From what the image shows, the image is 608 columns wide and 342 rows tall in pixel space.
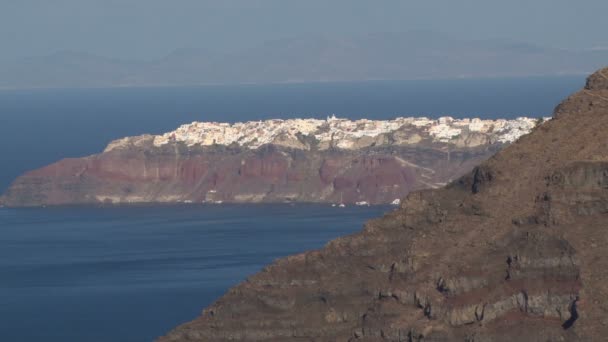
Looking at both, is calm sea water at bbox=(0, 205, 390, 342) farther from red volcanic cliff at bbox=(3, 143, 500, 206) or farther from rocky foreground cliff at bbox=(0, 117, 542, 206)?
rocky foreground cliff at bbox=(0, 117, 542, 206)

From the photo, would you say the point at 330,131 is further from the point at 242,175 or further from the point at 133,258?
the point at 133,258

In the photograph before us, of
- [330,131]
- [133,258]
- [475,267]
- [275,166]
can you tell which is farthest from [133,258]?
[330,131]

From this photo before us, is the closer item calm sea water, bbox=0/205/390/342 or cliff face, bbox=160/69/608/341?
cliff face, bbox=160/69/608/341

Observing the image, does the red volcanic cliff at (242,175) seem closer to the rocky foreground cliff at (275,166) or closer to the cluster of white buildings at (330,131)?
the rocky foreground cliff at (275,166)

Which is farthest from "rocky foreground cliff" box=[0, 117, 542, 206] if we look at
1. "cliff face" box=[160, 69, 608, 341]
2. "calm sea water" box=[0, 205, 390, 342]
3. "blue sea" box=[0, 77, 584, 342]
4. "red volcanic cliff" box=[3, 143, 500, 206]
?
"cliff face" box=[160, 69, 608, 341]

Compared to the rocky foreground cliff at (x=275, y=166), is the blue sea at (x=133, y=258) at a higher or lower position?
lower

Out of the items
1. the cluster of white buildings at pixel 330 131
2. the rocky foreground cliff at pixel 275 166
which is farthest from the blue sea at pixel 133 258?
the cluster of white buildings at pixel 330 131

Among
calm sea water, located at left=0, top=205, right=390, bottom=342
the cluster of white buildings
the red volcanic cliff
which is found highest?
the cluster of white buildings

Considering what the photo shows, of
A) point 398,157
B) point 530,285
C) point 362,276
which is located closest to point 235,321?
point 362,276
